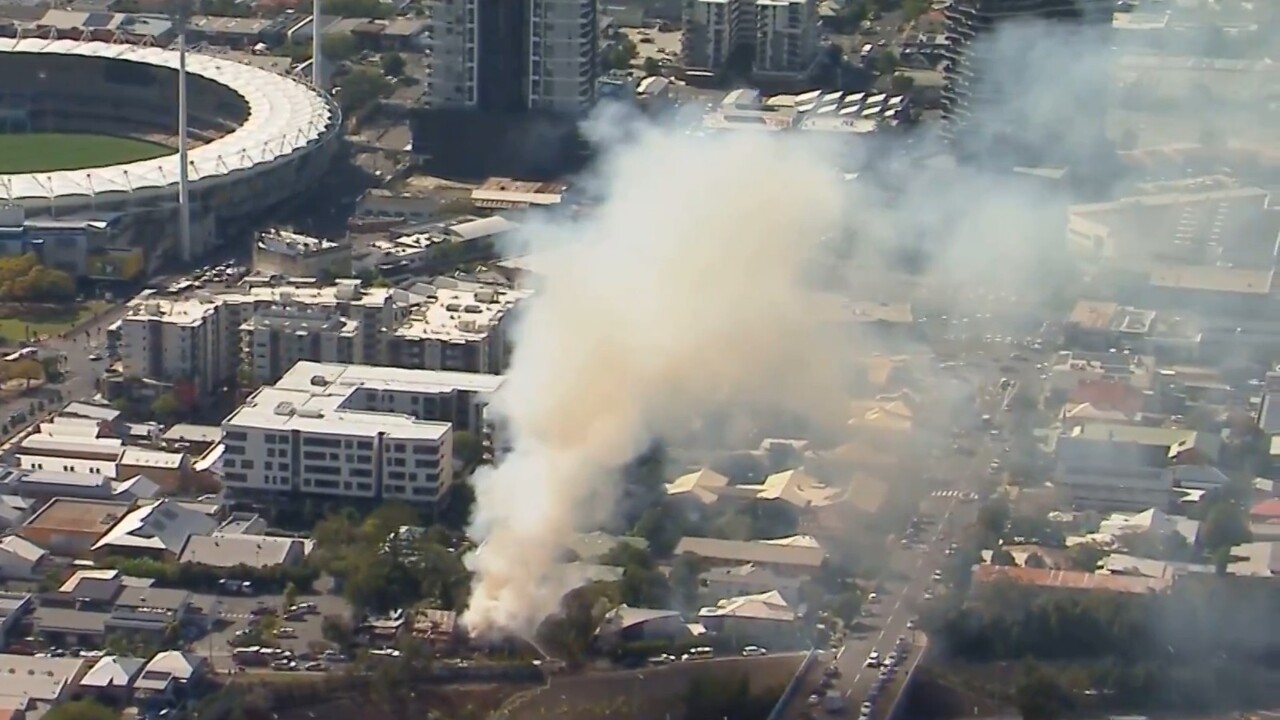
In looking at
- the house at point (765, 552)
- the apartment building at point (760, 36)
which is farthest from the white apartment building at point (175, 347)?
the apartment building at point (760, 36)

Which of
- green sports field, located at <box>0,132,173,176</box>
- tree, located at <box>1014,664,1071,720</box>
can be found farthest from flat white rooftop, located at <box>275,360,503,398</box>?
green sports field, located at <box>0,132,173,176</box>

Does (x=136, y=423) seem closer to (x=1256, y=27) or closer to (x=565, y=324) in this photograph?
(x=565, y=324)

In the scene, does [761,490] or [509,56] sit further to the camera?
[509,56]

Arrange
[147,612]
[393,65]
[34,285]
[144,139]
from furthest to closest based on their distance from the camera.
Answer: [393,65]
[144,139]
[34,285]
[147,612]

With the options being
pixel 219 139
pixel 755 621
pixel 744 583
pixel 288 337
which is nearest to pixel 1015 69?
pixel 219 139

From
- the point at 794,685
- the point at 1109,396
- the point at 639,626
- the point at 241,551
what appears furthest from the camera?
the point at 1109,396

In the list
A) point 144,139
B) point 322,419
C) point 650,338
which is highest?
point 650,338

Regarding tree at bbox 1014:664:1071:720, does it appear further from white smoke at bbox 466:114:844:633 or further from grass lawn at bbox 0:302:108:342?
grass lawn at bbox 0:302:108:342

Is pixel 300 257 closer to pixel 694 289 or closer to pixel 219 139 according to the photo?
pixel 219 139

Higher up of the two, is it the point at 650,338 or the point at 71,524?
the point at 650,338
